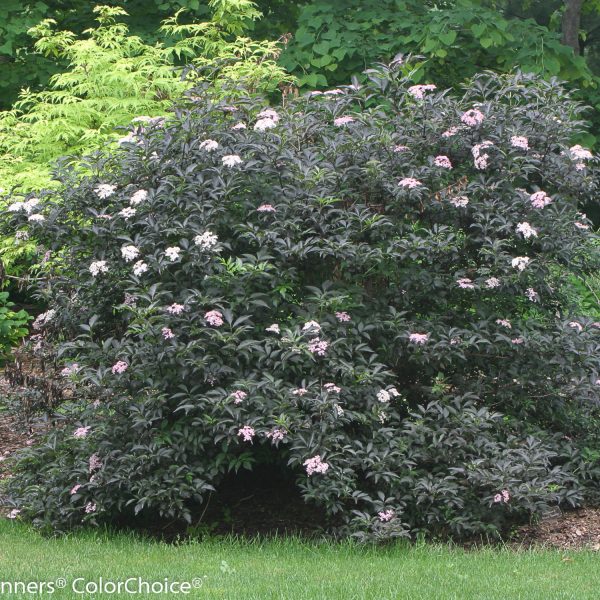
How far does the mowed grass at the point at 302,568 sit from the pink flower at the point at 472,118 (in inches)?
110

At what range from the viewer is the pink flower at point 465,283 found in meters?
6.21

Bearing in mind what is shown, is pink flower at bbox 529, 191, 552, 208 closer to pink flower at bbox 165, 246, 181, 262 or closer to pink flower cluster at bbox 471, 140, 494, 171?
pink flower cluster at bbox 471, 140, 494, 171

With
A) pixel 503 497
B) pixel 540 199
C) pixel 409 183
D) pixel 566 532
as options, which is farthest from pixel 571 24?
pixel 503 497

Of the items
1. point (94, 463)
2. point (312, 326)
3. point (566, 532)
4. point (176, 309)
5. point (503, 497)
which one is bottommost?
point (566, 532)

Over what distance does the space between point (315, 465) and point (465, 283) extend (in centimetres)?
161

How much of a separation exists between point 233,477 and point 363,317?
161 cm

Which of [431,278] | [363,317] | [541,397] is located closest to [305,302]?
[363,317]

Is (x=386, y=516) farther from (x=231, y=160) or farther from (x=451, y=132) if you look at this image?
(x=451, y=132)

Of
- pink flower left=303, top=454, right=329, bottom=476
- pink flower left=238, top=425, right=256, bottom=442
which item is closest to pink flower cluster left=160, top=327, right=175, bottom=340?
pink flower left=238, top=425, right=256, bottom=442

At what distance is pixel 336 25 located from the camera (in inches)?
466

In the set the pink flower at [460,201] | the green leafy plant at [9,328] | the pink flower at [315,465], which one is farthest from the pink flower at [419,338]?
the green leafy plant at [9,328]

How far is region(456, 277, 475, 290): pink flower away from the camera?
6215 mm

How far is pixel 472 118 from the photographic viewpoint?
641 centimetres

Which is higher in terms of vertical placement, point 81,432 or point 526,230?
point 526,230
